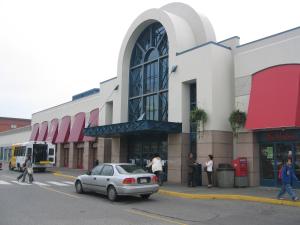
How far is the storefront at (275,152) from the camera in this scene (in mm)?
18375

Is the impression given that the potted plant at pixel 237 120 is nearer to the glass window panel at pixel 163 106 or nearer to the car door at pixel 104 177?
the glass window panel at pixel 163 106

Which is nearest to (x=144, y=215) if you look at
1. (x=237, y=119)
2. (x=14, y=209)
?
(x=14, y=209)

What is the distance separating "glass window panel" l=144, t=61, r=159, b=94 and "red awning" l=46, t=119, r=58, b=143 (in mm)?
19928

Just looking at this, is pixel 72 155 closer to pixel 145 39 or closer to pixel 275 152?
pixel 145 39

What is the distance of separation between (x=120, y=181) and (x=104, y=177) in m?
1.17

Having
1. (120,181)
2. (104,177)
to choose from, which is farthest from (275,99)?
(104,177)

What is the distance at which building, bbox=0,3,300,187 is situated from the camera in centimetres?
1888

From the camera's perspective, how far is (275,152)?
19.3 m

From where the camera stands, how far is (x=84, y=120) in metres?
38.0

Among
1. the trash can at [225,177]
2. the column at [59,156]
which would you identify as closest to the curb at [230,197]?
the trash can at [225,177]

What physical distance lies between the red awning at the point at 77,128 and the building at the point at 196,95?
6.19 m

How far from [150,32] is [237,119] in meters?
10.6

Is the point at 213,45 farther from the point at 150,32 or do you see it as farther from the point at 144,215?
the point at 144,215

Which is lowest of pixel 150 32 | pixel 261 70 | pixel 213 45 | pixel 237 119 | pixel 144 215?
pixel 144 215
